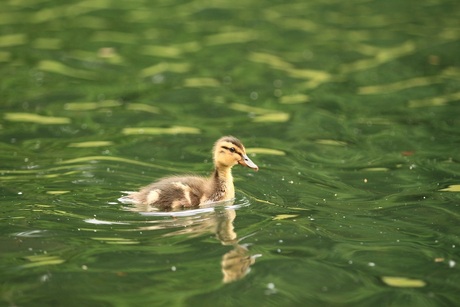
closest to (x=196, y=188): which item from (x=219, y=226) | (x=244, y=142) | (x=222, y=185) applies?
(x=222, y=185)

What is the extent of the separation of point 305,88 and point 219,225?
4.85 metres

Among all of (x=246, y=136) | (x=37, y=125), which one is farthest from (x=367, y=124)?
(x=37, y=125)

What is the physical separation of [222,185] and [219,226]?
2.43 ft

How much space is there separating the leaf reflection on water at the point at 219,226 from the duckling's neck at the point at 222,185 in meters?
0.06

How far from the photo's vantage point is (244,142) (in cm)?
930

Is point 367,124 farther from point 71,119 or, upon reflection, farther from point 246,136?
point 71,119

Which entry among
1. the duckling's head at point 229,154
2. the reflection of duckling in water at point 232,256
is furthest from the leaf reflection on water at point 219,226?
the duckling's head at point 229,154

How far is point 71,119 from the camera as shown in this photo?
10.0 m

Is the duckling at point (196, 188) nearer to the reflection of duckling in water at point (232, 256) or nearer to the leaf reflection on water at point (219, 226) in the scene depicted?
the leaf reflection on water at point (219, 226)

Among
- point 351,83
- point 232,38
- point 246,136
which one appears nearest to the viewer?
point 246,136

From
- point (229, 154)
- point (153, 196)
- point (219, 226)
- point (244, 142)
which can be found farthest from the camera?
point (244, 142)

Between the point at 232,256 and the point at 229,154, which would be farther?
the point at 229,154

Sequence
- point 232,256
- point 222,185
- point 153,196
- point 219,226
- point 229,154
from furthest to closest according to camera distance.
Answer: point 229,154 → point 222,185 → point 153,196 → point 219,226 → point 232,256

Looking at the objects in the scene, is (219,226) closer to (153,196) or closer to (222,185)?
(153,196)
